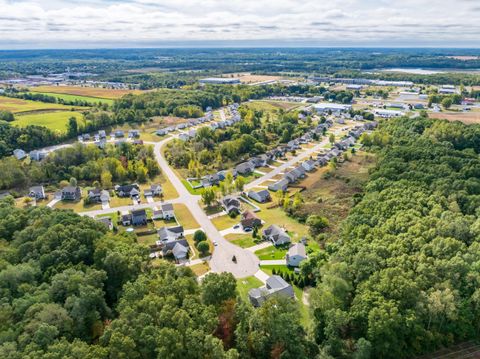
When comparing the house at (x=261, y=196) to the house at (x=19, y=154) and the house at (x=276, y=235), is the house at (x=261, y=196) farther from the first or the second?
the house at (x=19, y=154)

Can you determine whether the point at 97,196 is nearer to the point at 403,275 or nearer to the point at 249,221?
the point at 249,221

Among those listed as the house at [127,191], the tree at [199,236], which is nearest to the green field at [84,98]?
the house at [127,191]

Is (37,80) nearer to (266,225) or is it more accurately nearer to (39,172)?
(39,172)

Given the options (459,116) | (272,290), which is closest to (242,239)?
(272,290)

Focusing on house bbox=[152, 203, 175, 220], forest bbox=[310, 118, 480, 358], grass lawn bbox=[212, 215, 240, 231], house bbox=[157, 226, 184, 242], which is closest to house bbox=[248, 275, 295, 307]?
forest bbox=[310, 118, 480, 358]

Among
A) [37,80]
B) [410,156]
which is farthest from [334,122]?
[37,80]
